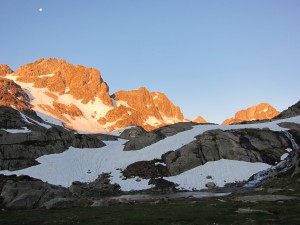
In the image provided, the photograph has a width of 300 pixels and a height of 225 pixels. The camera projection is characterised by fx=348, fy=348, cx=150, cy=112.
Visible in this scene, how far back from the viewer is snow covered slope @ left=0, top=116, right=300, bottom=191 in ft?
249

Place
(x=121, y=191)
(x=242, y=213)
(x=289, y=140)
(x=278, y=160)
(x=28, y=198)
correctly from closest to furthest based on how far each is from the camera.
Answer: (x=242, y=213)
(x=28, y=198)
(x=121, y=191)
(x=278, y=160)
(x=289, y=140)

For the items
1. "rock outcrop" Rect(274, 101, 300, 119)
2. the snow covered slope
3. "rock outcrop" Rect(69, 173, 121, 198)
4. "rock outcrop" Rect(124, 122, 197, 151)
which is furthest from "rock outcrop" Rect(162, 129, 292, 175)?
"rock outcrop" Rect(274, 101, 300, 119)

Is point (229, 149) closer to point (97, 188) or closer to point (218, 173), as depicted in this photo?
point (218, 173)

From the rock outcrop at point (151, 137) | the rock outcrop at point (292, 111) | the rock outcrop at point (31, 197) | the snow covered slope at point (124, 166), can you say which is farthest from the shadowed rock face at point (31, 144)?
the rock outcrop at point (292, 111)

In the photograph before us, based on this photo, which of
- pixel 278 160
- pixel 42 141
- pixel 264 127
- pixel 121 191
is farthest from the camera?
pixel 42 141

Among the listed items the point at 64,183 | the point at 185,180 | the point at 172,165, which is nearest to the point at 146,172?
the point at 172,165

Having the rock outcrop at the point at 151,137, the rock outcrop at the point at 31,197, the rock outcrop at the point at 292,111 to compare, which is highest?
the rock outcrop at the point at 292,111

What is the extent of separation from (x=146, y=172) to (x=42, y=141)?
4594 centimetres

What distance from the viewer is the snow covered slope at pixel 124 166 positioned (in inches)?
2988

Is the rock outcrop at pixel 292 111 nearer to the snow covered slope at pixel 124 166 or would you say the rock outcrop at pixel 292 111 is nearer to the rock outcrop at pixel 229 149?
the snow covered slope at pixel 124 166

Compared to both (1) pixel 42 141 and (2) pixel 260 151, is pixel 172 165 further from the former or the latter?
(1) pixel 42 141

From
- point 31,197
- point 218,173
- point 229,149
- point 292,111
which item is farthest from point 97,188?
point 292,111

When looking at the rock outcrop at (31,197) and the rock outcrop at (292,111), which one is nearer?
the rock outcrop at (31,197)

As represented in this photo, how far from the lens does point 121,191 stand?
73.5 meters
